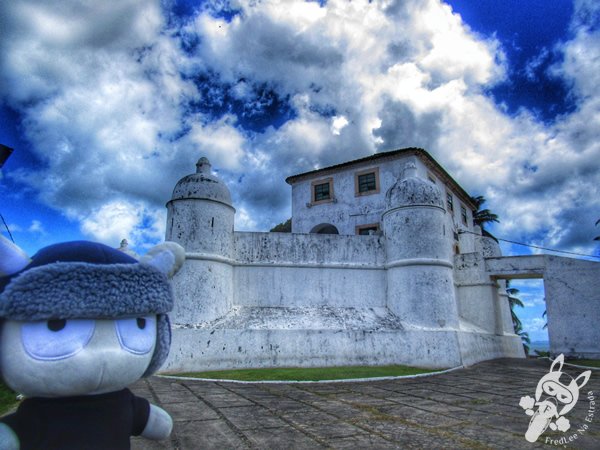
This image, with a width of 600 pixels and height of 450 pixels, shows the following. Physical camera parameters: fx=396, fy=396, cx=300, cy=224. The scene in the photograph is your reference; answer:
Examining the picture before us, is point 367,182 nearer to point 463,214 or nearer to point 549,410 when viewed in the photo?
point 463,214

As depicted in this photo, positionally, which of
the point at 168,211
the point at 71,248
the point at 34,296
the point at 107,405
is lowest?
the point at 107,405

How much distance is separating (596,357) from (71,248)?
15082mm

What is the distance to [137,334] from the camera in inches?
93.5

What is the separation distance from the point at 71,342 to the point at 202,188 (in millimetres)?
10016

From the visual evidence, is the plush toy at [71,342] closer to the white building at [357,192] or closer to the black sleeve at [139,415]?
the black sleeve at [139,415]

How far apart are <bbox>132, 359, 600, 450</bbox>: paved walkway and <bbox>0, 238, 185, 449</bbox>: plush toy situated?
1.99m

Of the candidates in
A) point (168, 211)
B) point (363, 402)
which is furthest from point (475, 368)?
point (168, 211)

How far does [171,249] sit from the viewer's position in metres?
2.91

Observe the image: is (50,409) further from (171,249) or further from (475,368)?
(475,368)

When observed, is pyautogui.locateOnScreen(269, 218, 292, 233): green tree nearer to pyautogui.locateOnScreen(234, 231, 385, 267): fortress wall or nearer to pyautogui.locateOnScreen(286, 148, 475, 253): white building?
pyautogui.locateOnScreen(286, 148, 475, 253): white building

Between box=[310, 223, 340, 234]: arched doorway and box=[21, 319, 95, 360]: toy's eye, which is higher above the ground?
box=[310, 223, 340, 234]: arched doorway

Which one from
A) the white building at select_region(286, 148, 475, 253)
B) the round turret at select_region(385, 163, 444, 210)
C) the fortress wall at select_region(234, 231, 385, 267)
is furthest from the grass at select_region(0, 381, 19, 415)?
the white building at select_region(286, 148, 475, 253)

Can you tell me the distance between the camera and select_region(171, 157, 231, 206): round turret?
38.5 feet

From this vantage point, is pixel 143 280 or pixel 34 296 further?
pixel 143 280
